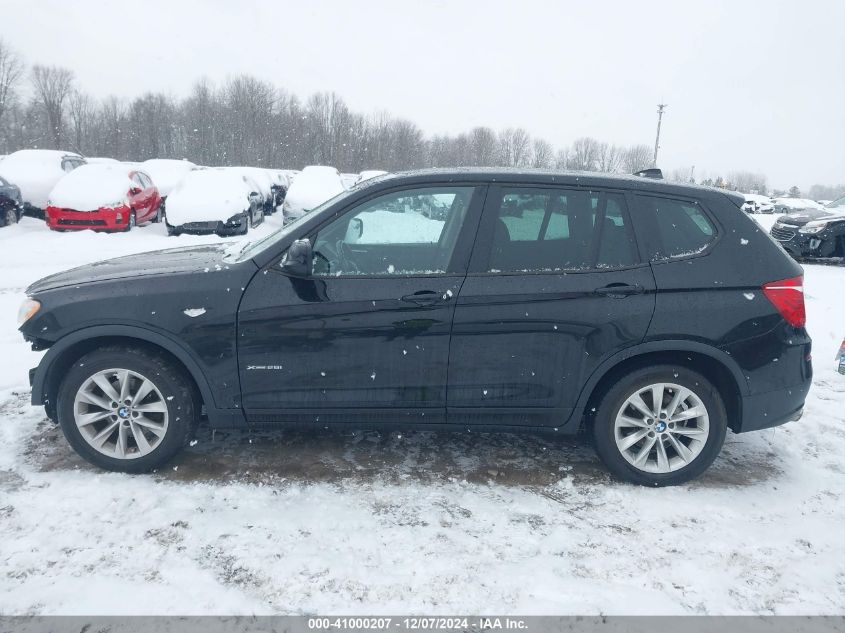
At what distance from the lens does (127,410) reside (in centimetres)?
351

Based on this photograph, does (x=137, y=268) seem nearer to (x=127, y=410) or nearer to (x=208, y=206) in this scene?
(x=127, y=410)

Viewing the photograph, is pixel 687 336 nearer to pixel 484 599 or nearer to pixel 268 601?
pixel 484 599

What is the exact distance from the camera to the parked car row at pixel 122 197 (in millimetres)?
13203

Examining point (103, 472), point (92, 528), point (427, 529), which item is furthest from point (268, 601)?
point (103, 472)

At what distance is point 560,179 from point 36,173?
16779mm

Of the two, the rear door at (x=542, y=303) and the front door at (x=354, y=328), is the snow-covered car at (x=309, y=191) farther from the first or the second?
the rear door at (x=542, y=303)

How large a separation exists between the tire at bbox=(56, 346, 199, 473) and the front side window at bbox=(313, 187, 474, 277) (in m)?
1.07

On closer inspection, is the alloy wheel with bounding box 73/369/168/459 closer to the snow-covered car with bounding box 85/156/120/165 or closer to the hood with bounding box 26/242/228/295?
the hood with bounding box 26/242/228/295

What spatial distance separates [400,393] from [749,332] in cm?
202

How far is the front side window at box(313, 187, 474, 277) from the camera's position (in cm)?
351

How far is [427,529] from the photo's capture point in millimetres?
3135

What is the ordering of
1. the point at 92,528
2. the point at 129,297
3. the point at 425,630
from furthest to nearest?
1. the point at 129,297
2. the point at 92,528
3. the point at 425,630

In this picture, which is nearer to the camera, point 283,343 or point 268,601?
point 268,601

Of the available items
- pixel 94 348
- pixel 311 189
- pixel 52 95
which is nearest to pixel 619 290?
pixel 94 348
